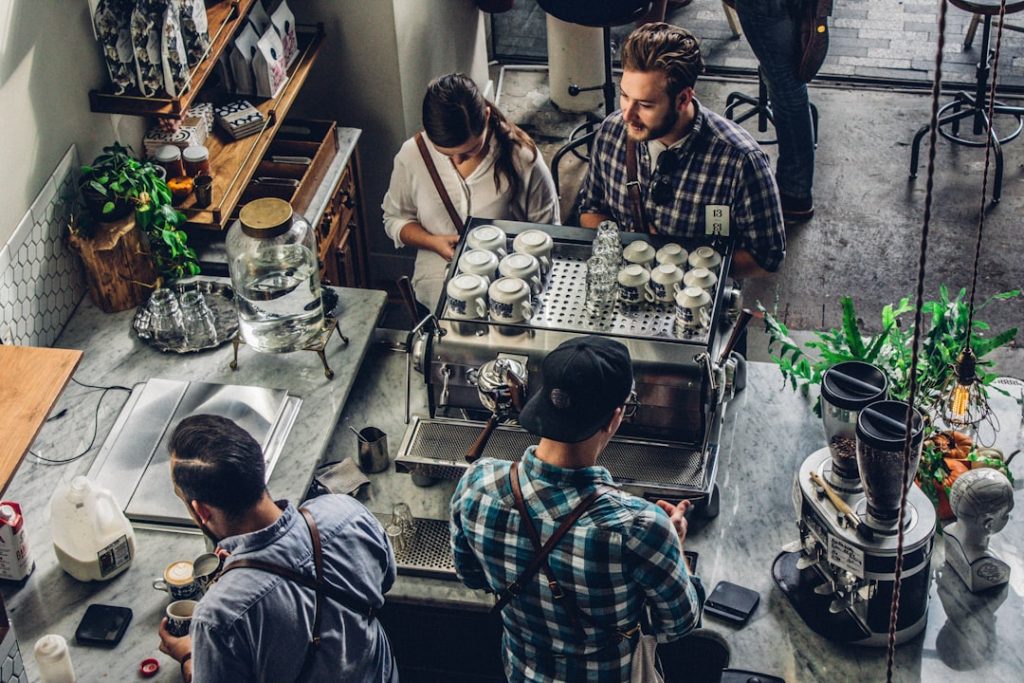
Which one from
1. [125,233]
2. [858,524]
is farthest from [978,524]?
[125,233]

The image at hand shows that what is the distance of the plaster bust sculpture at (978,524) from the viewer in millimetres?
3006

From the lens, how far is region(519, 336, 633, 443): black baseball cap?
2.58 m

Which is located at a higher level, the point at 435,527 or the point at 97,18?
the point at 97,18

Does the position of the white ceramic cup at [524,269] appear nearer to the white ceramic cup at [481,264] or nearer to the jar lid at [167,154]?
the white ceramic cup at [481,264]

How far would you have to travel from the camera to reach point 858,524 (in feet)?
9.75

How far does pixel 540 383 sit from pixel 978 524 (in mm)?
1107

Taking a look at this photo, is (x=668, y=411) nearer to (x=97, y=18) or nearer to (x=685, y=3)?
(x=97, y=18)

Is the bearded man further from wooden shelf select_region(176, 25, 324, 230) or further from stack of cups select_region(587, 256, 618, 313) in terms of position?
wooden shelf select_region(176, 25, 324, 230)

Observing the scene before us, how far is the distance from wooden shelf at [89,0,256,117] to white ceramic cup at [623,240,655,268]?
148 cm

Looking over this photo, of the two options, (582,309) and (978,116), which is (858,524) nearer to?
(582,309)

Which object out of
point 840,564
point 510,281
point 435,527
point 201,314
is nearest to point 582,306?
point 510,281

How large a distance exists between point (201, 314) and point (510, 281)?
43.7 inches

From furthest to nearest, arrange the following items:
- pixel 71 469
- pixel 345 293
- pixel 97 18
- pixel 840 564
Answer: pixel 345 293
pixel 97 18
pixel 71 469
pixel 840 564

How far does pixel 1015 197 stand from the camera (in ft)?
20.0
